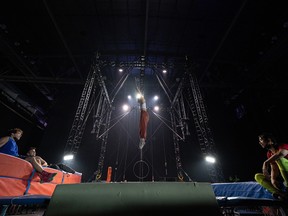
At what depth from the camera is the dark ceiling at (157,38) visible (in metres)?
4.53

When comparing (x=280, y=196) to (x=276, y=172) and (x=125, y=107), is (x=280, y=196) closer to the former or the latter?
(x=276, y=172)

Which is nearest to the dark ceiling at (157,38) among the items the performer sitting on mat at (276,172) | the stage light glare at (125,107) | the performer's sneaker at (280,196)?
the stage light glare at (125,107)

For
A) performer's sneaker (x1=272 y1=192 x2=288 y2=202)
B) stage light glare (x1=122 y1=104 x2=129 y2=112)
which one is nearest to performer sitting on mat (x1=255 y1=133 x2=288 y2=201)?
performer's sneaker (x1=272 y1=192 x2=288 y2=202)

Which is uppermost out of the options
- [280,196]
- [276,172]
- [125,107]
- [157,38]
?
[157,38]

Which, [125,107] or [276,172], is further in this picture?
[125,107]

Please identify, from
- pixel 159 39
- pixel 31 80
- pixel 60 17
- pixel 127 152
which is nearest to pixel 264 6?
pixel 159 39

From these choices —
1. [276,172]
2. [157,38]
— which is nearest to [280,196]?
[276,172]

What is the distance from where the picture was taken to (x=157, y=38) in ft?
17.9

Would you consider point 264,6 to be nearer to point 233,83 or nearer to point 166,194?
point 233,83

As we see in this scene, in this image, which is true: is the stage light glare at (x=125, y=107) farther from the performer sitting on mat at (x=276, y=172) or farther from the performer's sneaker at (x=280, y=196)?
the performer's sneaker at (x=280, y=196)

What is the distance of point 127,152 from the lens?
664cm

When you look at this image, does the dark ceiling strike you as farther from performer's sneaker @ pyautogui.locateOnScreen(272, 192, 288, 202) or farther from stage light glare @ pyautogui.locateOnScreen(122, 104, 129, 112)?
performer's sneaker @ pyautogui.locateOnScreen(272, 192, 288, 202)

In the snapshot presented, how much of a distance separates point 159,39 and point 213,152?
4.34m

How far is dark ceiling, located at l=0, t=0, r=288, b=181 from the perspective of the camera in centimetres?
453
